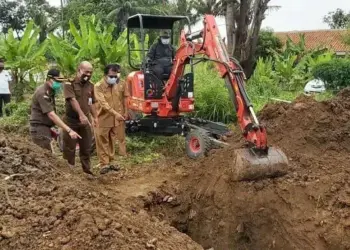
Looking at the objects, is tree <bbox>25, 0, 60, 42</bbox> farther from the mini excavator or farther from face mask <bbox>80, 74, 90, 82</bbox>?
face mask <bbox>80, 74, 90, 82</bbox>

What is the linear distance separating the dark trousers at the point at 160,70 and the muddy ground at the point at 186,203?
6.92 feet

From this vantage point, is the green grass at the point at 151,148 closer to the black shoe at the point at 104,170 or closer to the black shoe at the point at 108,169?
the black shoe at the point at 108,169

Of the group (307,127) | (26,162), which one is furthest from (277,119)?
(26,162)

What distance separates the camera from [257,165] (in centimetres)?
558

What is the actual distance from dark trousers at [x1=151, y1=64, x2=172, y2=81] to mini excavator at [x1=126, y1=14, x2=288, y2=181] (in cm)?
8

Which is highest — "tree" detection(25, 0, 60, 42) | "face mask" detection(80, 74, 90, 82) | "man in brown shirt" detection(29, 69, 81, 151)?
"tree" detection(25, 0, 60, 42)

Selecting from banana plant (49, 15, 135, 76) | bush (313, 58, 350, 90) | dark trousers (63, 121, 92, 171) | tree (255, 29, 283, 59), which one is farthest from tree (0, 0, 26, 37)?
dark trousers (63, 121, 92, 171)

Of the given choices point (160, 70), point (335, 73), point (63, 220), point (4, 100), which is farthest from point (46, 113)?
point (335, 73)

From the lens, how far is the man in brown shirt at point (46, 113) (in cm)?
653

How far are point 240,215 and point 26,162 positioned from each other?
2.56 meters

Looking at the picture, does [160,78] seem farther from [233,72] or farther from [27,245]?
[27,245]

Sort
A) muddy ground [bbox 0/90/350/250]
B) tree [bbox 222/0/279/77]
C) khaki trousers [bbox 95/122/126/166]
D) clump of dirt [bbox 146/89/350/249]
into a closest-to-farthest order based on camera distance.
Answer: muddy ground [bbox 0/90/350/250] < clump of dirt [bbox 146/89/350/249] < khaki trousers [bbox 95/122/126/166] < tree [bbox 222/0/279/77]

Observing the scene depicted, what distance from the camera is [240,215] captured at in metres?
5.82

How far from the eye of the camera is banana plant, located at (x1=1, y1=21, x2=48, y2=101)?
45.6 ft
